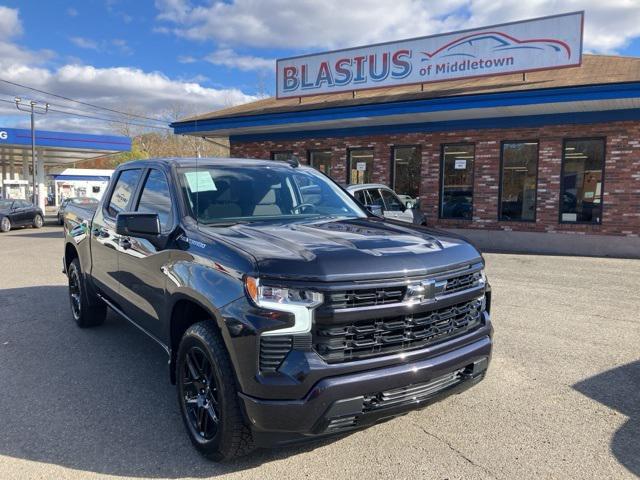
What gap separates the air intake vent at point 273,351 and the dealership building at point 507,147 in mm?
11264

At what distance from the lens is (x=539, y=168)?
13.5 meters

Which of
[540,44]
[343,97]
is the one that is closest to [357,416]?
[540,44]

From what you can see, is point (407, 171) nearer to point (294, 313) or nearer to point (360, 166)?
point (360, 166)

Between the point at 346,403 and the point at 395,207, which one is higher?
the point at 395,207

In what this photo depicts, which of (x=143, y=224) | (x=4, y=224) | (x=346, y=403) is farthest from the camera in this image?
(x=4, y=224)

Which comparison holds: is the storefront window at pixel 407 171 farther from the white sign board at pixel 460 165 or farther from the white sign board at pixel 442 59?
the white sign board at pixel 442 59

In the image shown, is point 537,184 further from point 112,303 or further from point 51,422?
point 51,422

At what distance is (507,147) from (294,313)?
13.0 m

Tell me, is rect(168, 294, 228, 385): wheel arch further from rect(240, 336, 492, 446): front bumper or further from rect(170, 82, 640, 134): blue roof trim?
rect(170, 82, 640, 134): blue roof trim

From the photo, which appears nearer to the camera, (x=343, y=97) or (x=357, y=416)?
(x=357, y=416)

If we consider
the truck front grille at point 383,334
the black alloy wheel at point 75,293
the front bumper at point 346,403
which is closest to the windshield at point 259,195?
the truck front grille at point 383,334

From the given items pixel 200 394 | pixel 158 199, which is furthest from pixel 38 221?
pixel 200 394

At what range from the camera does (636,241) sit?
40.8 ft

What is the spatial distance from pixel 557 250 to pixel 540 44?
5419 millimetres
